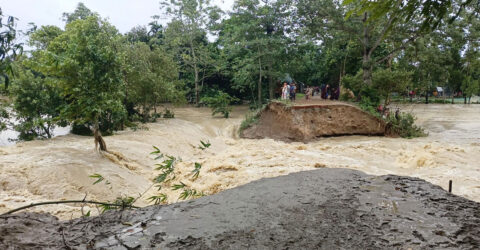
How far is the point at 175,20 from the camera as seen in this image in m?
25.5

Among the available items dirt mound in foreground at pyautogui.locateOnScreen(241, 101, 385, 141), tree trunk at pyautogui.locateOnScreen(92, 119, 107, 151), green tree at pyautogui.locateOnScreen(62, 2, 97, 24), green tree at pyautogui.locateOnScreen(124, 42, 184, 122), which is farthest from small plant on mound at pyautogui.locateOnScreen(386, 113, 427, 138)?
green tree at pyautogui.locateOnScreen(62, 2, 97, 24)

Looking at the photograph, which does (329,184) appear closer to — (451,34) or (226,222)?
(226,222)

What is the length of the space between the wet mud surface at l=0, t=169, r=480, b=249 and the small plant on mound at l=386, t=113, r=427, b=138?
1379 cm

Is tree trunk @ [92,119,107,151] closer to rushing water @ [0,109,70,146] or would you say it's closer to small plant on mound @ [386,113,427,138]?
rushing water @ [0,109,70,146]

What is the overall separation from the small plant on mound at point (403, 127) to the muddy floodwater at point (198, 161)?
0.71 m

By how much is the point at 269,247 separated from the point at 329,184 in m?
2.26

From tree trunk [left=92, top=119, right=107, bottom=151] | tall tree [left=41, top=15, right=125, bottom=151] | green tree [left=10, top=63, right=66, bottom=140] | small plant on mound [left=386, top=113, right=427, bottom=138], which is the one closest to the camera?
tall tree [left=41, top=15, right=125, bottom=151]

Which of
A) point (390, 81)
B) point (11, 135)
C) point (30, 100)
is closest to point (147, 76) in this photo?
point (30, 100)

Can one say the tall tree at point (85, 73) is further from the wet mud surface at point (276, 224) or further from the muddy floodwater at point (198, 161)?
the wet mud surface at point (276, 224)

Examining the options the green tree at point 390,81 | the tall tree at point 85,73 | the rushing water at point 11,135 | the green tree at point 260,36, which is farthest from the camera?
the green tree at point 260,36

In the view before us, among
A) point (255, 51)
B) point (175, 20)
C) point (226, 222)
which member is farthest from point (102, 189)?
point (175, 20)

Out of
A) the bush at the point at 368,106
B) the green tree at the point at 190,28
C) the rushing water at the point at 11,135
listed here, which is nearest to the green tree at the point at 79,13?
the green tree at the point at 190,28

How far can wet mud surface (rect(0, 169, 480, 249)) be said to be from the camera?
→ 2.63m

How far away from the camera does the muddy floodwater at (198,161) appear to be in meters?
7.46
